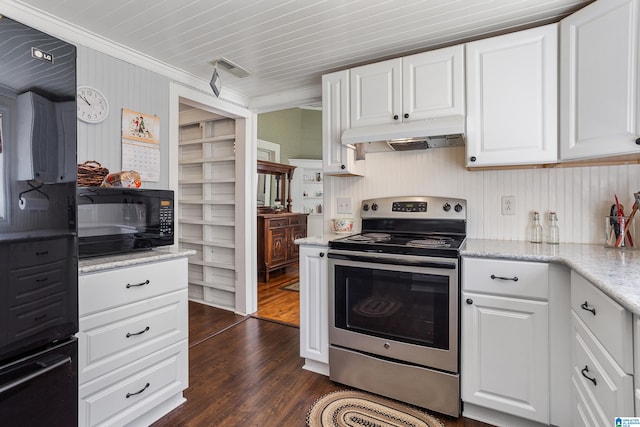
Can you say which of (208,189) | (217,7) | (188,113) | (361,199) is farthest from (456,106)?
(188,113)

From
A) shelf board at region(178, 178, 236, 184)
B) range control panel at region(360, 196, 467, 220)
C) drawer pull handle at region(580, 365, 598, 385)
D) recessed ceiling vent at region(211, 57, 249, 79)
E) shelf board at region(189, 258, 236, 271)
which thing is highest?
recessed ceiling vent at region(211, 57, 249, 79)

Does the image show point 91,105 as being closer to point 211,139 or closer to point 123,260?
point 123,260

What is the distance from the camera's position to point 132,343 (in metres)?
1.55

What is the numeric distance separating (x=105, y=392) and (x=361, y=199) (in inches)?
77.3

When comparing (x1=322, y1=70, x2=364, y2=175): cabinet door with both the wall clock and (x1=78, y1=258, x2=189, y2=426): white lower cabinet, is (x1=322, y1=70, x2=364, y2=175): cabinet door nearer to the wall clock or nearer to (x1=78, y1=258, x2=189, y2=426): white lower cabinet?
(x1=78, y1=258, x2=189, y2=426): white lower cabinet

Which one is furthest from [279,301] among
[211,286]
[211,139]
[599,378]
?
[599,378]

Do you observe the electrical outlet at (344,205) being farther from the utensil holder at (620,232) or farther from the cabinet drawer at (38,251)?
the cabinet drawer at (38,251)

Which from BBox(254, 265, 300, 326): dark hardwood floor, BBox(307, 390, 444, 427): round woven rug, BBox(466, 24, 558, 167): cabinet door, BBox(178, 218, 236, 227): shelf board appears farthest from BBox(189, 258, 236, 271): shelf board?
BBox(466, 24, 558, 167): cabinet door

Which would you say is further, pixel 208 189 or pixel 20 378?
pixel 208 189

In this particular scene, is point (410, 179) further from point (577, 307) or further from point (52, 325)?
point (52, 325)

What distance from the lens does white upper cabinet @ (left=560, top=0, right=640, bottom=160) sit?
4.54 feet

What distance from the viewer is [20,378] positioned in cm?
94

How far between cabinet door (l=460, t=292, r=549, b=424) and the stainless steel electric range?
7 cm

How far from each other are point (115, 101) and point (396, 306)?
2184mm
